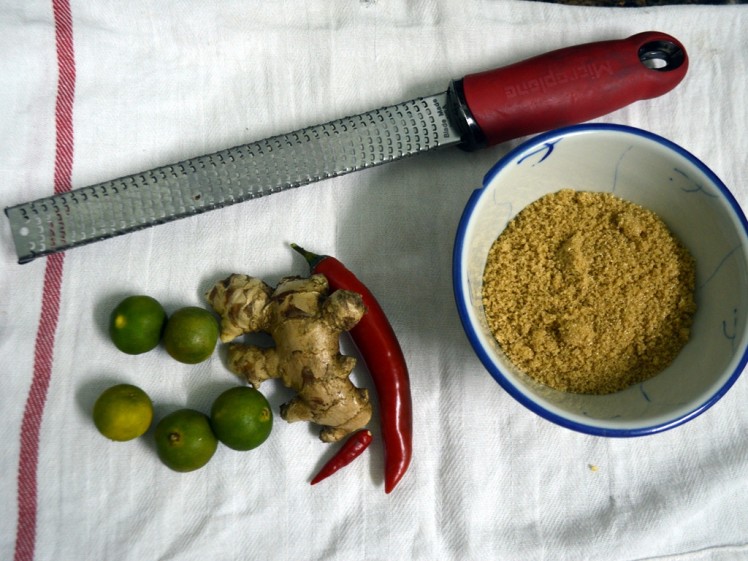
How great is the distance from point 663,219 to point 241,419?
2.52 ft

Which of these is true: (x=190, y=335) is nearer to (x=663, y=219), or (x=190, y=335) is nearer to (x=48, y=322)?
(x=48, y=322)

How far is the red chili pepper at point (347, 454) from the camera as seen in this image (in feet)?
3.60

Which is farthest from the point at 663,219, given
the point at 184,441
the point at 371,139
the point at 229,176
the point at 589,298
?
the point at 184,441

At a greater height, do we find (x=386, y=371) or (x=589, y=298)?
(x=589, y=298)

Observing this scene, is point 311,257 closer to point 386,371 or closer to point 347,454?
point 386,371

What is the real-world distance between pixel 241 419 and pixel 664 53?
3.11ft

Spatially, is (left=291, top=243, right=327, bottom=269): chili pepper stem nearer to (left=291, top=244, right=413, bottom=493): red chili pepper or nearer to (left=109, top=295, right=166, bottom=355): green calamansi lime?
(left=291, top=244, right=413, bottom=493): red chili pepper

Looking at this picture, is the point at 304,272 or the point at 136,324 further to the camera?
the point at 304,272

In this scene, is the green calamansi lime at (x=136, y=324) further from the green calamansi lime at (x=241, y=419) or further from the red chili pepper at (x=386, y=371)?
the red chili pepper at (x=386, y=371)

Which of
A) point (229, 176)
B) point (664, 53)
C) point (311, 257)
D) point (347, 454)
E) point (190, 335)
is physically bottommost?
point (347, 454)

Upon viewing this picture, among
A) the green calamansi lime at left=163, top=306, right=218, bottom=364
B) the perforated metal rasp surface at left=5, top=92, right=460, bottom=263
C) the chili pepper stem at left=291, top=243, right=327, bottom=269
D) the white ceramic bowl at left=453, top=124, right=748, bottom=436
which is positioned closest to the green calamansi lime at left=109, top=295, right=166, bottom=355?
the green calamansi lime at left=163, top=306, right=218, bottom=364

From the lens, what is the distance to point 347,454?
1098mm

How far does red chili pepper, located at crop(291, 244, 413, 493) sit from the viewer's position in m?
1.10

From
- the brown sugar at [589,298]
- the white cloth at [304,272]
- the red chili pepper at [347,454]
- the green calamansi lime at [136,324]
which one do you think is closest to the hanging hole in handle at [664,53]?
the white cloth at [304,272]
